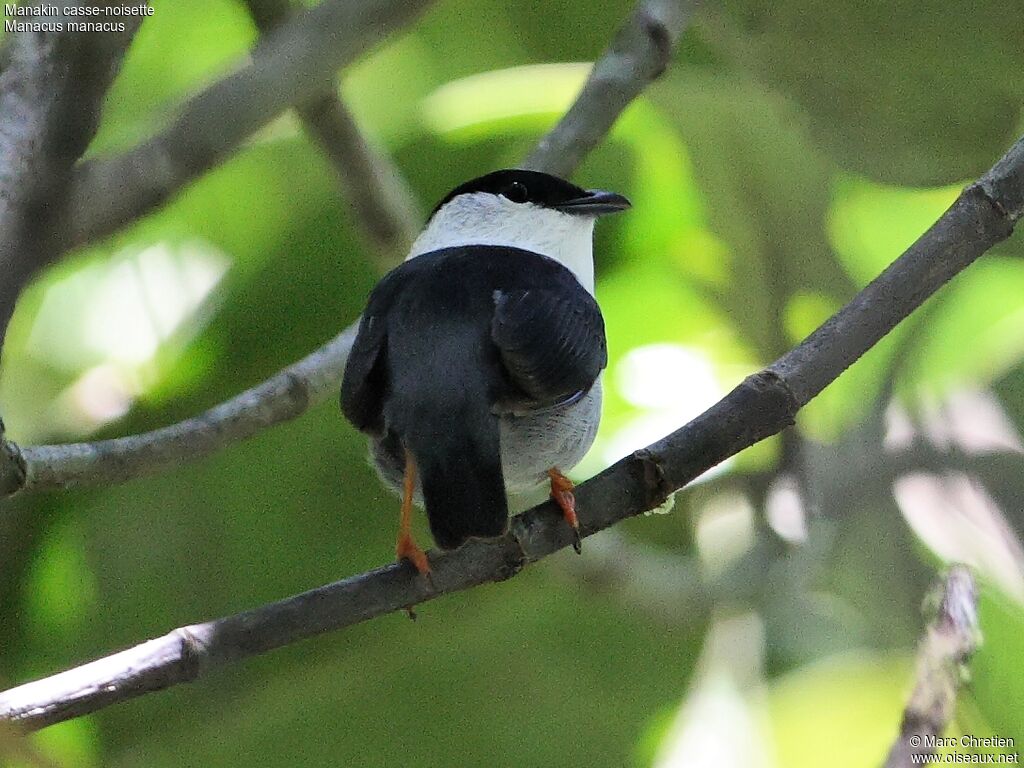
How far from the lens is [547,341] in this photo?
80.7 inches

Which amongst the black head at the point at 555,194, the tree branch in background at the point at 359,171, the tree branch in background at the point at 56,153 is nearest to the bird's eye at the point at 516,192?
the black head at the point at 555,194

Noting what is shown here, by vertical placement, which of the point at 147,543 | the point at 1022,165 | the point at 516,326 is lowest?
the point at 1022,165

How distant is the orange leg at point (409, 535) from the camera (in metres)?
1.73

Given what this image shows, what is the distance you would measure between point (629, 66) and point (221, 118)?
1.19 meters

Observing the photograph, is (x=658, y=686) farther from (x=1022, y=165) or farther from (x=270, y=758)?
(x=1022, y=165)

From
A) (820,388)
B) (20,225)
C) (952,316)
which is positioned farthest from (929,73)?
(20,225)

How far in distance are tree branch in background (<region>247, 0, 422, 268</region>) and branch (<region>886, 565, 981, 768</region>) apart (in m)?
1.55

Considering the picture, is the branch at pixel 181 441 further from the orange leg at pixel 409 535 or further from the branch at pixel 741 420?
the branch at pixel 741 420

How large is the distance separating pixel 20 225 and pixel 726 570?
2.53m

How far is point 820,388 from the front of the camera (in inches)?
68.3

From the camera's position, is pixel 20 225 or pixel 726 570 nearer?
pixel 20 225

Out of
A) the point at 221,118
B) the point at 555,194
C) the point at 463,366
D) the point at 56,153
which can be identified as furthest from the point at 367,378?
the point at 56,153

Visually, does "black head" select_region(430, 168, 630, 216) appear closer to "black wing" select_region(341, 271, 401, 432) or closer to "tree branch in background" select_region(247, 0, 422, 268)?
"tree branch in background" select_region(247, 0, 422, 268)

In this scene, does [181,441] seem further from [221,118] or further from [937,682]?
[937,682]
